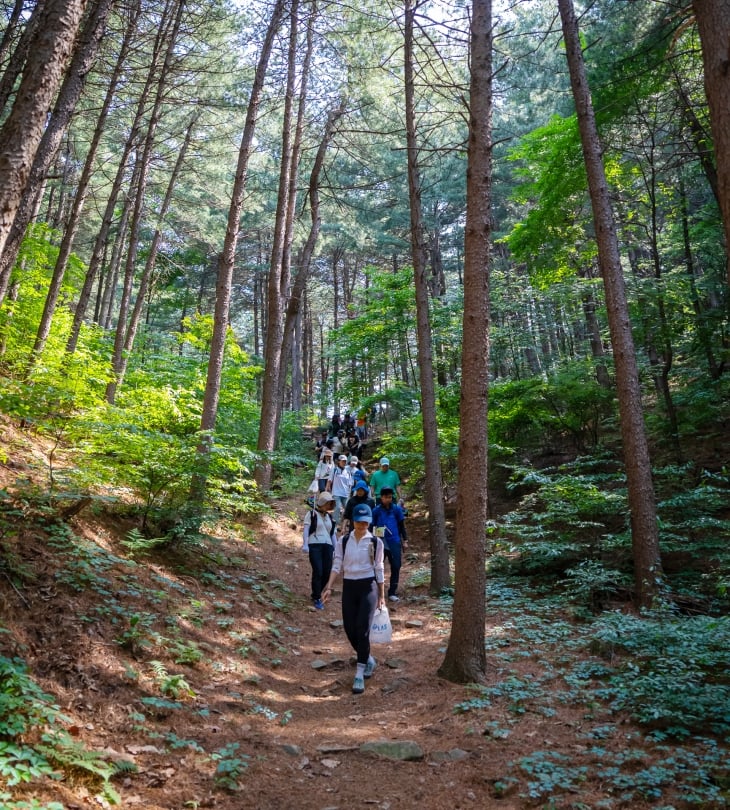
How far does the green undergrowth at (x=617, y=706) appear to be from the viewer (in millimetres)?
3357

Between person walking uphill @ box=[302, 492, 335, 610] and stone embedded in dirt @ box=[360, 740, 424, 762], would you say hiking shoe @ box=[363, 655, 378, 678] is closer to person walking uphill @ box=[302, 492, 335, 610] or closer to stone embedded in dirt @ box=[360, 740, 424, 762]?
stone embedded in dirt @ box=[360, 740, 424, 762]

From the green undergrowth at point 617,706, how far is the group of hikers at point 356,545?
137 centimetres

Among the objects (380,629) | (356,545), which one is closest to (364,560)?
(356,545)

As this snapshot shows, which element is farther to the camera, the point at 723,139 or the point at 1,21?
the point at 1,21

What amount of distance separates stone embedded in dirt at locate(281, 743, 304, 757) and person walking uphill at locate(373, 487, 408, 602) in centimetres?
506

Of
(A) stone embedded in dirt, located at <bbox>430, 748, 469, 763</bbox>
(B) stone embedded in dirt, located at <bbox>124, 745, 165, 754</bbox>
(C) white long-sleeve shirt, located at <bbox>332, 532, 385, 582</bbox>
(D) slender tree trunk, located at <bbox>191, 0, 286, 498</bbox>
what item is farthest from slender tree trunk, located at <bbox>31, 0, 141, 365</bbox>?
(A) stone embedded in dirt, located at <bbox>430, 748, 469, 763</bbox>

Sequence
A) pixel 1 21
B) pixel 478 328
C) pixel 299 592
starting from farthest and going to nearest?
pixel 1 21, pixel 299 592, pixel 478 328

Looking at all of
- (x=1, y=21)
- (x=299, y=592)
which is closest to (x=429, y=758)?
(x=299, y=592)

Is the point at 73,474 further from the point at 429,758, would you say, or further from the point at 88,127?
the point at 88,127

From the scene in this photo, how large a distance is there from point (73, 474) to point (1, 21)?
47.8 ft

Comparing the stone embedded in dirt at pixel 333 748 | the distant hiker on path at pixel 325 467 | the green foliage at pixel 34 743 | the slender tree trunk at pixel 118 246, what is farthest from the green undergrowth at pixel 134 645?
the slender tree trunk at pixel 118 246

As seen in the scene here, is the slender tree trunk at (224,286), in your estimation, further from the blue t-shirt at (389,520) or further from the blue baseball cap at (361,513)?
the blue baseball cap at (361,513)

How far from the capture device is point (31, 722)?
312 centimetres

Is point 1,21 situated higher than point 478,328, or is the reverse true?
point 1,21
